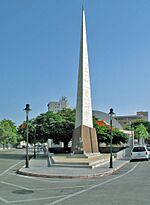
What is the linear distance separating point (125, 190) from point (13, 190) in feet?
14.8

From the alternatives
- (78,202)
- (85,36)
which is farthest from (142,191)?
(85,36)

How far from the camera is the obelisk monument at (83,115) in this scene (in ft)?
128

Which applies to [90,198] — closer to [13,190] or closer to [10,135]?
[13,190]

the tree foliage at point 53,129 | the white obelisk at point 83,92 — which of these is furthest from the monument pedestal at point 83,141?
the tree foliage at point 53,129

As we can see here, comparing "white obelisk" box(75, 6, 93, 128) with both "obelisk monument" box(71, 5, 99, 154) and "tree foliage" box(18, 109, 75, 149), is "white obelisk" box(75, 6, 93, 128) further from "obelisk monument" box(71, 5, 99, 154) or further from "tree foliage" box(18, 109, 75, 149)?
"tree foliage" box(18, 109, 75, 149)

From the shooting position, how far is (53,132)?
50.3m

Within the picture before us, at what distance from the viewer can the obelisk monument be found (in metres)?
39.0

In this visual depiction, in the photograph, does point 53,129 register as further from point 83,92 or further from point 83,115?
point 83,92

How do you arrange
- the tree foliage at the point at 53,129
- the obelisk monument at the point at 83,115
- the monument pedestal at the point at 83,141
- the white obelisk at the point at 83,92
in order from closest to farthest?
the monument pedestal at the point at 83,141, the obelisk monument at the point at 83,115, the white obelisk at the point at 83,92, the tree foliage at the point at 53,129

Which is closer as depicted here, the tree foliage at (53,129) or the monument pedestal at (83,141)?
the monument pedestal at (83,141)

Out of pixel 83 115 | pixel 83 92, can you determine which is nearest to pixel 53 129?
pixel 83 115

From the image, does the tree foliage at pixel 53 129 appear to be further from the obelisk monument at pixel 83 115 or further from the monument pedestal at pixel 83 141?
the monument pedestal at pixel 83 141

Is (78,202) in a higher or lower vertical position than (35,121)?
lower

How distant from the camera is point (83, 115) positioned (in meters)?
39.9
